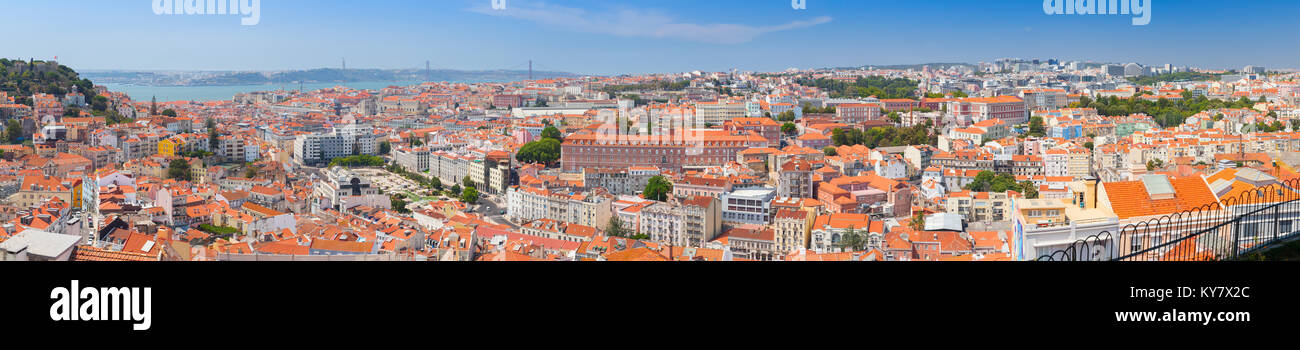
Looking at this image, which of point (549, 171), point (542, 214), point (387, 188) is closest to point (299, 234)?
point (542, 214)

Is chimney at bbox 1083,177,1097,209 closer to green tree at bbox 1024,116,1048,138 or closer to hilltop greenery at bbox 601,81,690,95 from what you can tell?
green tree at bbox 1024,116,1048,138

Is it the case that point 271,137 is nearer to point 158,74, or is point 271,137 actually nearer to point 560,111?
point 158,74

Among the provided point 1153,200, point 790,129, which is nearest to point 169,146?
point 790,129

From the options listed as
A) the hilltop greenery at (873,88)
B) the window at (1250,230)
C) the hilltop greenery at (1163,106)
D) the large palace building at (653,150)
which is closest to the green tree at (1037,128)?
the hilltop greenery at (1163,106)

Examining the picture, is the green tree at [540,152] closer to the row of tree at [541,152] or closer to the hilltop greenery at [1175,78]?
the row of tree at [541,152]

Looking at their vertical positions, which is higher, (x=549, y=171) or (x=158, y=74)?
(x=158, y=74)

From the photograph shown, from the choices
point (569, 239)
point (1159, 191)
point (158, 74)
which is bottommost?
point (569, 239)
